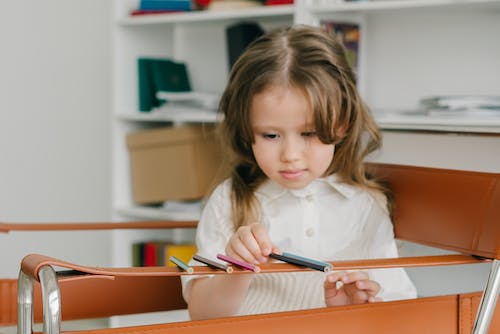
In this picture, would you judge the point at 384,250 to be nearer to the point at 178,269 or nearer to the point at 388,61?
the point at 178,269

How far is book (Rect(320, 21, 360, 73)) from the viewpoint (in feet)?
8.04

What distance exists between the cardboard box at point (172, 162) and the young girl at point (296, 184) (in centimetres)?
101

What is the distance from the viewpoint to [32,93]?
3.18 m

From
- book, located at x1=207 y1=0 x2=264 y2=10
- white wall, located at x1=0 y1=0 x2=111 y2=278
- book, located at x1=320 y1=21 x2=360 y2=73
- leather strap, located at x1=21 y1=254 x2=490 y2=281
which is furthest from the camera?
white wall, located at x1=0 y1=0 x2=111 y2=278

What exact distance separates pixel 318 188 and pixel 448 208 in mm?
330

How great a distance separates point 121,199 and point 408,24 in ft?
3.82

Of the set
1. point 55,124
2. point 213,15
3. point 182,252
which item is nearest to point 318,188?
point 213,15

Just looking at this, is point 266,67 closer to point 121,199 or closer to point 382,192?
point 382,192

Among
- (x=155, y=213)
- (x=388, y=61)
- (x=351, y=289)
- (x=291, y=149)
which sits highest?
(x=388, y=61)

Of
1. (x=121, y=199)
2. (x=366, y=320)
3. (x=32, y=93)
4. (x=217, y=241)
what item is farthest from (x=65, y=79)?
(x=366, y=320)

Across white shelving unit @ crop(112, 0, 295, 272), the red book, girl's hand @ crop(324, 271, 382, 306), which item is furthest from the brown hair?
white shelving unit @ crop(112, 0, 295, 272)

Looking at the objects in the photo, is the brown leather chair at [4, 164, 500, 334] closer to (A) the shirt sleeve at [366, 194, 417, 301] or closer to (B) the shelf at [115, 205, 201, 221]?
(A) the shirt sleeve at [366, 194, 417, 301]

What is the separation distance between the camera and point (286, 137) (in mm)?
1557

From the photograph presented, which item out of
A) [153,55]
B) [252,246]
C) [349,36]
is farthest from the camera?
[153,55]
